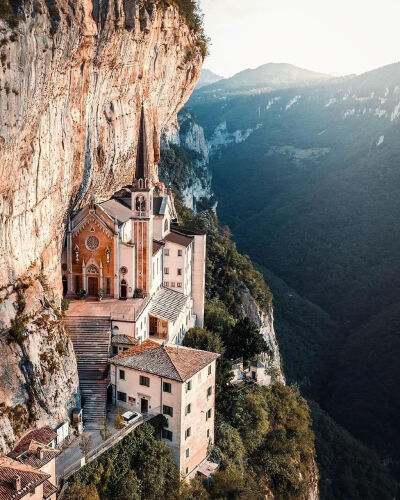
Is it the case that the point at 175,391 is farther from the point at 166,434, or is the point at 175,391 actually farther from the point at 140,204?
the point at 140,204

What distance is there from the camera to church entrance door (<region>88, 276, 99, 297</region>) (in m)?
44.1

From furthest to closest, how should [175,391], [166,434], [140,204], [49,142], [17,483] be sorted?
[140,204] < [166,434] < [175,391] < [49,142] < [17,483]

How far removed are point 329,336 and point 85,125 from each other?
82362 mm

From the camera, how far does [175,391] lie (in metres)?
33.6

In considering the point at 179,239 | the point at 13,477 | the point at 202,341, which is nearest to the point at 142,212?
the point at 179,239

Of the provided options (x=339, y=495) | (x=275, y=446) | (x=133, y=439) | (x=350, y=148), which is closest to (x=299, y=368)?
(x=339, y=495)

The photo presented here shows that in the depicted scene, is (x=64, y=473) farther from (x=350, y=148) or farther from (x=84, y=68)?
(x=350, y=148)

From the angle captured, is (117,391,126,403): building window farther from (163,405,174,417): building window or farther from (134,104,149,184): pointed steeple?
(134,104,149,184): pointed steeple

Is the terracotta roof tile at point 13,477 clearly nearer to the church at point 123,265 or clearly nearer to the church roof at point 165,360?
the church roof at point 165,360

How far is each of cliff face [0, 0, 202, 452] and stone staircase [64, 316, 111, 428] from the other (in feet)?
7.53

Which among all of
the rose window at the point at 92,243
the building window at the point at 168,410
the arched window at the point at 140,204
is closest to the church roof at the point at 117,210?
the arched window at the point at 140,204

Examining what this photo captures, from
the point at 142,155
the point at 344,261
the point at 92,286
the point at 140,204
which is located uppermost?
the point at 142,155

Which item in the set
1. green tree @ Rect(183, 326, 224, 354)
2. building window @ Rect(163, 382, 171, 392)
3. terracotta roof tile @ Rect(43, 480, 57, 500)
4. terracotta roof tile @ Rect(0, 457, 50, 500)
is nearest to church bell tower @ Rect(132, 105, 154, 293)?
green tree @ Rect(183, 326, 224, 354)

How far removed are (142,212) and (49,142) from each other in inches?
613
